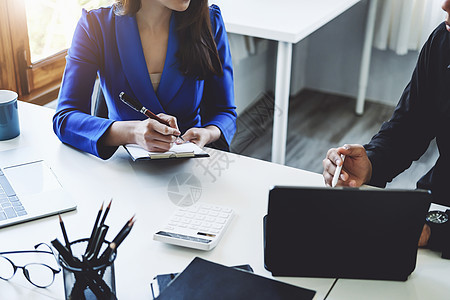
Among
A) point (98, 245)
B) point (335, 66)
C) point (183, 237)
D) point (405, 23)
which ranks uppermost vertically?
point (98, 245)

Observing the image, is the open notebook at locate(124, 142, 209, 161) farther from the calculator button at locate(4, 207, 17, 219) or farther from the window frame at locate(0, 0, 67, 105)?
the window frame at locate(0, 0, 67, 105)

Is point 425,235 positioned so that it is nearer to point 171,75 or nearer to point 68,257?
point 68,257

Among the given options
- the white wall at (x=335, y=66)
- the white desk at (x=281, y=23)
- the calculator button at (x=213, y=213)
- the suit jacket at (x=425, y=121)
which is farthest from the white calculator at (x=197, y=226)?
the white wall at (x=335, y=66)

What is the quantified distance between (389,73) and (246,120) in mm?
966

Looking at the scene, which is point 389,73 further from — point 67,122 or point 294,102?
point 67,122

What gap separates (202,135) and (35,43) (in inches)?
41.9

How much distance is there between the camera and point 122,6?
1.49 m

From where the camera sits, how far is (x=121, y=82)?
1.52m

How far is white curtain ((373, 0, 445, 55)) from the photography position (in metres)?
3.00

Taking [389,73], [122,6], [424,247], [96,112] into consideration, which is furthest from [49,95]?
[389,73]

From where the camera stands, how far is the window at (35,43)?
1967mm

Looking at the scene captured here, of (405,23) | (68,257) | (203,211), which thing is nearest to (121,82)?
(203,211)

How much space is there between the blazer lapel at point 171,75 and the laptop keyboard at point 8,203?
509 millimetres

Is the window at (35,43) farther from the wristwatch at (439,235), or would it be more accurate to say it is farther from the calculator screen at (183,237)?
the wristwatch at (439,235)
